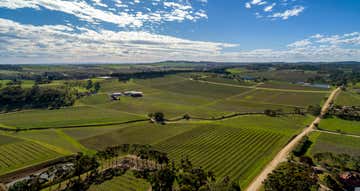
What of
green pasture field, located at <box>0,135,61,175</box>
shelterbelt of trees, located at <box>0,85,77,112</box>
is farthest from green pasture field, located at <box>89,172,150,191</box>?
shelterbelt of trees, located at <box>0,85,77,112</box>

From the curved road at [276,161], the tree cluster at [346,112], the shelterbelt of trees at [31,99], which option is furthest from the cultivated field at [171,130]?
the tree cluster at [346,112]

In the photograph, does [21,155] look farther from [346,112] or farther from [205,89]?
[205,89]

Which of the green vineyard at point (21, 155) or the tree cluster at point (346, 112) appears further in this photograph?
the tree cluster at point (346, 112)

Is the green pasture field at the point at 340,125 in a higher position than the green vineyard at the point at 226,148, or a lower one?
higher

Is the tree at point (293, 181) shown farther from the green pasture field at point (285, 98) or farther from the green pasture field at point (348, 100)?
the green pasture field at point (348, 100)

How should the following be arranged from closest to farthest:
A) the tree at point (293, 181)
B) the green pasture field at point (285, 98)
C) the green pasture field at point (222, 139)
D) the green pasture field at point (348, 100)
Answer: the tree at point (293, 181) → the green pasture field at point (222, 139) → the green pasture field at point (348, 100) → the green pasture field at point (285, 98)

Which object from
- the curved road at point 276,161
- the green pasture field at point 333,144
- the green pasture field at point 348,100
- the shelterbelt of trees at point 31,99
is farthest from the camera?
the shelterbelt of trees at point 31,99

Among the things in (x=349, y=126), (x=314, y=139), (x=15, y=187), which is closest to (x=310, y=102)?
(x=349, y=126)

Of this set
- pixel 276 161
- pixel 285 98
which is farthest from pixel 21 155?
pixel 285 98
